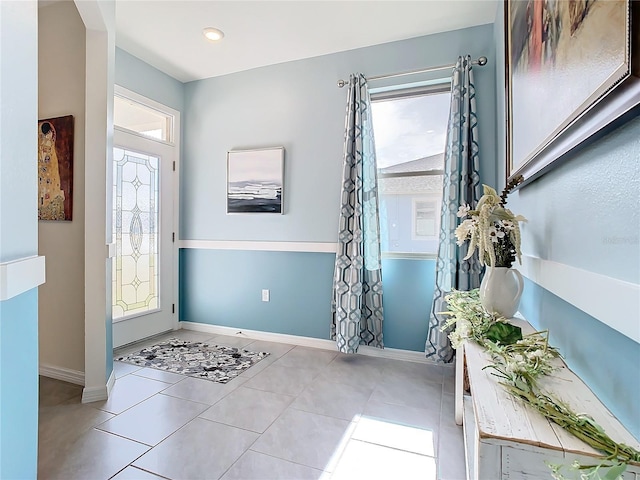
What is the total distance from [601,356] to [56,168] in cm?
298

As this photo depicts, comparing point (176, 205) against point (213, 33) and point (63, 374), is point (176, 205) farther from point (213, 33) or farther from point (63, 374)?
point (63, 374)

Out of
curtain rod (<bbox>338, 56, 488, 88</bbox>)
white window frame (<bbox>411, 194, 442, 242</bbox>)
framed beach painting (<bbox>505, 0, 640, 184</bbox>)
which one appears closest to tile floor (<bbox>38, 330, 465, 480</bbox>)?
white window frame (<bbox>411, 194, 442, 242</bbox>)

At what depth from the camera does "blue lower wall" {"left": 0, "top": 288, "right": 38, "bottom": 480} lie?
1.01m

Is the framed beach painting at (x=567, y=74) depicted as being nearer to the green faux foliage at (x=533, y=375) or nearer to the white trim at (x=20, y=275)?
the green faux foliage at (x=533, y=375)

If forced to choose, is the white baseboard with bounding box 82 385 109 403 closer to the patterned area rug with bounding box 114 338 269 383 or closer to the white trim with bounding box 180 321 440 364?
the patterned area rug with bounding box 114 338 269 383

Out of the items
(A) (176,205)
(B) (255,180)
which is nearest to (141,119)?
(A) (176,205)

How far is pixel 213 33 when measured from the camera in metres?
2.65

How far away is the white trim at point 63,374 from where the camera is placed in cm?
231

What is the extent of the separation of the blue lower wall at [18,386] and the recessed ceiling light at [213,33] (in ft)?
7.43

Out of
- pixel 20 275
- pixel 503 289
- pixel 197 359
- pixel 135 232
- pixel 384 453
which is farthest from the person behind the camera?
pixel 135 232

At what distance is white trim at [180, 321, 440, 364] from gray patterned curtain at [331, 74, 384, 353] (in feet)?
0.40

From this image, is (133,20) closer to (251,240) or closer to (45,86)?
(45,86)

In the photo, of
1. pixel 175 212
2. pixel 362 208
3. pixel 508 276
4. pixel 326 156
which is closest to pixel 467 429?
pixel 508 276

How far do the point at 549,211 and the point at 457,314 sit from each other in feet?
1.70
